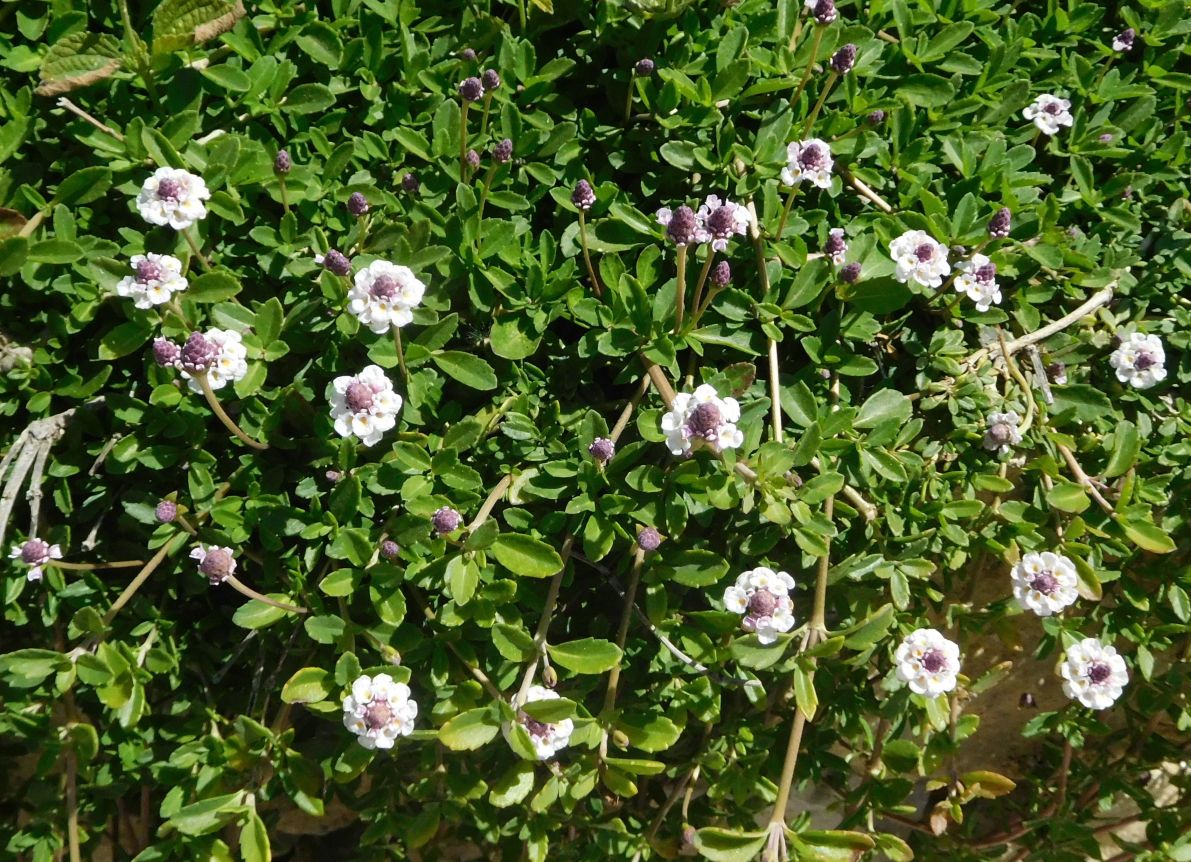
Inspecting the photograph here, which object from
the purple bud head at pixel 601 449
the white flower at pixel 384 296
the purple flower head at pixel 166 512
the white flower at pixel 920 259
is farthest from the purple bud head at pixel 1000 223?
the purple flower head at pixel 166 512

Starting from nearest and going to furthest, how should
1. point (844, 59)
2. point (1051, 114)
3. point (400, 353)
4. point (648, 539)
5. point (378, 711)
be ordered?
point (378, 711)
point (648, 539)
point (400, 353)
point (844, 59)
point (1051, 114)

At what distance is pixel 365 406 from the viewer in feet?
6.33

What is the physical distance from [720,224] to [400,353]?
65 centimetres

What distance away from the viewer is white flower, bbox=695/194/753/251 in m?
2.03

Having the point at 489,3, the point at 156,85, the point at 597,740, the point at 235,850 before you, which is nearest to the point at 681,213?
the point at 489,3

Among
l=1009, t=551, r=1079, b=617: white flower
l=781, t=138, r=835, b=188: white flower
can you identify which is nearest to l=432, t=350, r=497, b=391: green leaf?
l=781, t=138, r=835, b=188: white flower

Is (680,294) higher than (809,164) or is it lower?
lower

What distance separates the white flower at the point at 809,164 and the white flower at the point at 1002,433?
59 cm

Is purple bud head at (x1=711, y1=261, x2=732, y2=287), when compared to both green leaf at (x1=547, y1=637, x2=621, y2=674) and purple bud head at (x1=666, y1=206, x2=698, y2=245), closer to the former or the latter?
purple bud head at (x1=666, y1=206, x2=698, y2=245)

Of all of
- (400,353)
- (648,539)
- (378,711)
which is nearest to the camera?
(378,711)

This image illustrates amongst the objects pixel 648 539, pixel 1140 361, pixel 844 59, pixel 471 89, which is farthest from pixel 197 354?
pixel 1140 361

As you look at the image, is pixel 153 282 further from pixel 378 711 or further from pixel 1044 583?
pixel 1044 583

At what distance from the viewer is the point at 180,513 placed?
6.74ft

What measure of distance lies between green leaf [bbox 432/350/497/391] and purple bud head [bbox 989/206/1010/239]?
105cm
